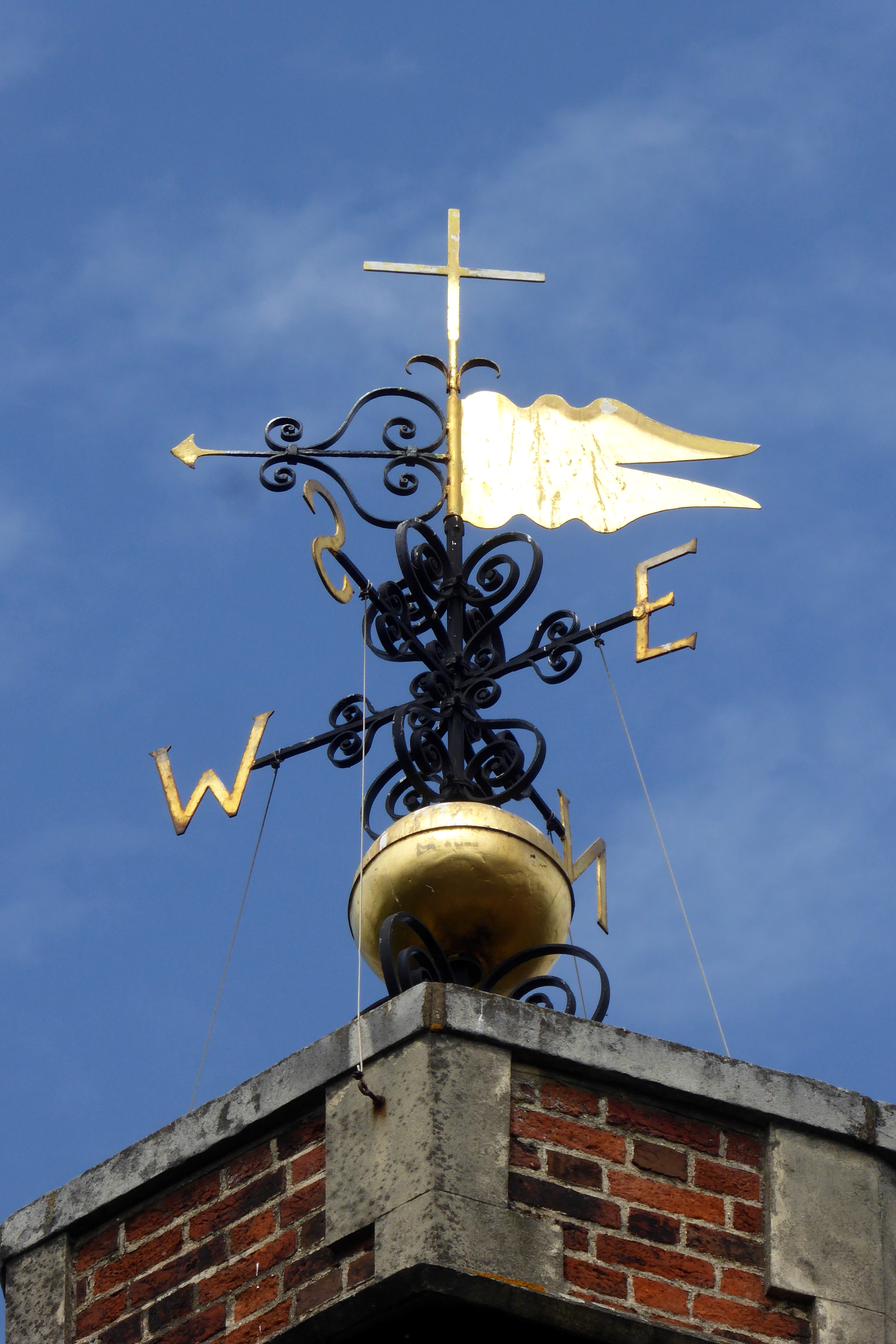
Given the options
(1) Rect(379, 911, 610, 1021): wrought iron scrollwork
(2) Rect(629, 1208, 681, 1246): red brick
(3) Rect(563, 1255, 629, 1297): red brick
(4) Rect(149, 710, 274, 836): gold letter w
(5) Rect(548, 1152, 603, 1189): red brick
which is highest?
(4) Rect(149, 710, 274, 836): gold letter w

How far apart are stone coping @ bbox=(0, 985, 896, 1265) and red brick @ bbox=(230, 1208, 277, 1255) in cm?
28

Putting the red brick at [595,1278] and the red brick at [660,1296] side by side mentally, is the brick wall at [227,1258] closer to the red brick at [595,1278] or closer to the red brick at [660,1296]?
the red brick at [595,1278]

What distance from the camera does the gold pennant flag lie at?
985 cm

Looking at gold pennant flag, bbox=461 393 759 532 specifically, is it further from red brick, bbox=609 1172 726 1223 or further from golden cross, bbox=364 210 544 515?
red brick, bbox=609 1172 726 1223

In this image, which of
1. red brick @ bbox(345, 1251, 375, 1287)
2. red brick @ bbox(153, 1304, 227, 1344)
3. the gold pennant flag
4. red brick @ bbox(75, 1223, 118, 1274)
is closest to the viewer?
red brick @ bbox(345, 1251, 375, 1287)

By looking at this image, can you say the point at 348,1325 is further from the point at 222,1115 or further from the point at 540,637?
the point at 540,637

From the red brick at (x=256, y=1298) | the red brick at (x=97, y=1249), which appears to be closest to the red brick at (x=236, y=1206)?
the red brick at (x=256, y=1298)

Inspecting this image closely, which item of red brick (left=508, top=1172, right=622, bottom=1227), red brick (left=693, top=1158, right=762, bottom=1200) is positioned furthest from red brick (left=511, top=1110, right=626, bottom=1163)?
red brick (left=693, top=1158, right=762, bottom=1200)

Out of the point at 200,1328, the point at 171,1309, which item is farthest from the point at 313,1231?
the point at 171,1309

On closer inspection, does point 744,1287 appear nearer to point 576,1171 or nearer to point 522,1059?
point 576,1171

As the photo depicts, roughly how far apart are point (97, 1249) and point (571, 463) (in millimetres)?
3824

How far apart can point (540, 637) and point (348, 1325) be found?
130 inches

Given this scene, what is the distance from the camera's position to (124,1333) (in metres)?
7.47

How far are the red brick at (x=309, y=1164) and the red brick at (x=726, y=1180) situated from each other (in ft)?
3.62
